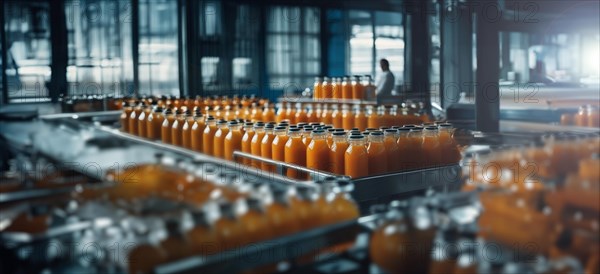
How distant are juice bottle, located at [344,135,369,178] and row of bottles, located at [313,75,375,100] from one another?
281cm

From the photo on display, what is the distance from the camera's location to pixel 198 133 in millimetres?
3287

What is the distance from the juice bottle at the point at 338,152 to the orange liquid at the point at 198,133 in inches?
40.3

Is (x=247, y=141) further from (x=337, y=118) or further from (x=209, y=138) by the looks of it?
(x=337, y=118)

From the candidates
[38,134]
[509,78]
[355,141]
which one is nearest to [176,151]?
[355,141]

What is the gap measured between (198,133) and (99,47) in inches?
246

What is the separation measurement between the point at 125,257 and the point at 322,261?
1.42 feet

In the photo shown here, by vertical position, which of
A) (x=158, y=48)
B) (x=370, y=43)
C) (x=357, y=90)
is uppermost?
(x=370, y=43)

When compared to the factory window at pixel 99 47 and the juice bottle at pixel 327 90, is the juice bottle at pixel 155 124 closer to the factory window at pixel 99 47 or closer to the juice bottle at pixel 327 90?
the juice bottle at pixel 327 90

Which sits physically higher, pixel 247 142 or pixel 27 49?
pixel 27 49

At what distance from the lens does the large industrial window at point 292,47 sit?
36.5 feet

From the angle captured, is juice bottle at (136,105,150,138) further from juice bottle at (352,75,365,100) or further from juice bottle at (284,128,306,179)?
juice bottle at (352,75,365,100)

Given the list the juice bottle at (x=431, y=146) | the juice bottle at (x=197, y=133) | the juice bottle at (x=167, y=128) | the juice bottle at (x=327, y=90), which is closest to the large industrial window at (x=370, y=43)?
the juice bottle at (x=327, y=90)

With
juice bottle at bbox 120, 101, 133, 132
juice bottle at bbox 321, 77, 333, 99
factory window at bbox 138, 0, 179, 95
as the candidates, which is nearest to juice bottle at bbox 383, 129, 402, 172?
juice bottle at bbox 120, 101, 133, 132

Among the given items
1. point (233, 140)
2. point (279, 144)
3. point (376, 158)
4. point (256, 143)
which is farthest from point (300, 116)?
point (376, 158)
